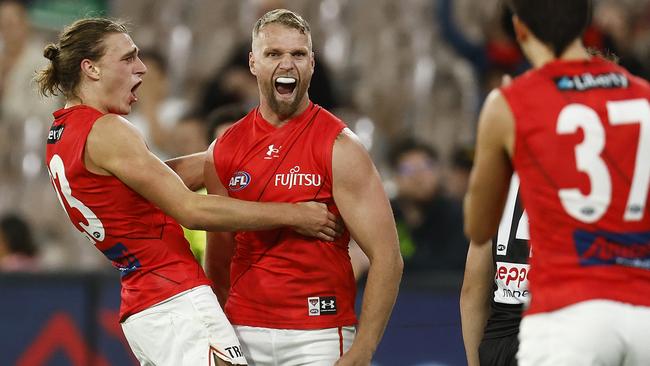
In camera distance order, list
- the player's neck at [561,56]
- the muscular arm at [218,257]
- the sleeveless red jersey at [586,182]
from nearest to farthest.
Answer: the sleeveless red jersey at [586,182], the player's neck at [561,56], the muscular arm at [218,257]

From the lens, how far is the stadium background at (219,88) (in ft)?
26.2

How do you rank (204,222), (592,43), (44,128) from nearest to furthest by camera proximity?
(204,222) → (592,43) → (44,128)

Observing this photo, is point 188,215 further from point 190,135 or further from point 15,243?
point 15,243

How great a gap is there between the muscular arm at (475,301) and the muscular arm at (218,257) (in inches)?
42.3

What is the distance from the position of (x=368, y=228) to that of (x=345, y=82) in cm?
577

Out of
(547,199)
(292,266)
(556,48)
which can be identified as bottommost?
(292,266)

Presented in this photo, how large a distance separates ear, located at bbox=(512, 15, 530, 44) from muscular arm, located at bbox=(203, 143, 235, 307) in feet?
5.81

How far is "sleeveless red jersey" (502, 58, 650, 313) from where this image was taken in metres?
3.67

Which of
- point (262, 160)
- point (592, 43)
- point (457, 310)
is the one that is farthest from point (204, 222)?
point (592, 43)

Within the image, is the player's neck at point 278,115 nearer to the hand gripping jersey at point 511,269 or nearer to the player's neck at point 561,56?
the hand gripping jersey at point 511,269

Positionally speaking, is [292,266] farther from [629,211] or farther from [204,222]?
[629,211]

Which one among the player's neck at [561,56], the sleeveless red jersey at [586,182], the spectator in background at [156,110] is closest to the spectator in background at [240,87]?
the spectator in background at [156,110]

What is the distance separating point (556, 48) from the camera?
380cm

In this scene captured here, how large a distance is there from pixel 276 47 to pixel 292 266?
91cm
